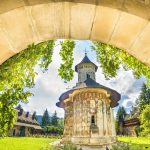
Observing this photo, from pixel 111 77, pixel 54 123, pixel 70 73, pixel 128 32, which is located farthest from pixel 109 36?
pixel 54 123

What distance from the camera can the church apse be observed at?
93.3ft

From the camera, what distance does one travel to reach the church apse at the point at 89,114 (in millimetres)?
28450

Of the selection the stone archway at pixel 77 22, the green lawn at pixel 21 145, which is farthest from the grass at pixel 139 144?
the stone archway at pixel 77 22

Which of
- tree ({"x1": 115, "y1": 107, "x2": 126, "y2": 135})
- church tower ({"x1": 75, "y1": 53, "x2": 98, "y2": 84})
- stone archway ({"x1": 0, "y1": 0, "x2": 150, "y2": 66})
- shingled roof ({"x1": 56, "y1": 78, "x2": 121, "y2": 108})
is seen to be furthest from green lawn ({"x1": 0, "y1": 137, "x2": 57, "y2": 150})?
tree ({"x1": 115, "y1": 107, "x2": 126, "y2": 135})

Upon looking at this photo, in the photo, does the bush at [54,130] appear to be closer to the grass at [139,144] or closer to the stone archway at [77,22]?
the grass at [139,144]

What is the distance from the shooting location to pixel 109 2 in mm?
1880

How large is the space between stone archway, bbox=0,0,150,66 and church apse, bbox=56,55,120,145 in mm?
27044

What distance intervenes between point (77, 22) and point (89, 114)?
2840cm

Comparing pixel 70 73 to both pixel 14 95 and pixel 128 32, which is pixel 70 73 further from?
pixel 128 32

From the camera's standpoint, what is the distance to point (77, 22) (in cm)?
212

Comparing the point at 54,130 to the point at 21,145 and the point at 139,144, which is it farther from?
the point at 21,145

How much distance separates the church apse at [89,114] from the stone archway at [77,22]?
2704 cm

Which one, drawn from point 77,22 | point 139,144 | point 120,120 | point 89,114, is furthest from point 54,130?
point 77,22

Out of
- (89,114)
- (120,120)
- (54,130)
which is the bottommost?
(89,114)
